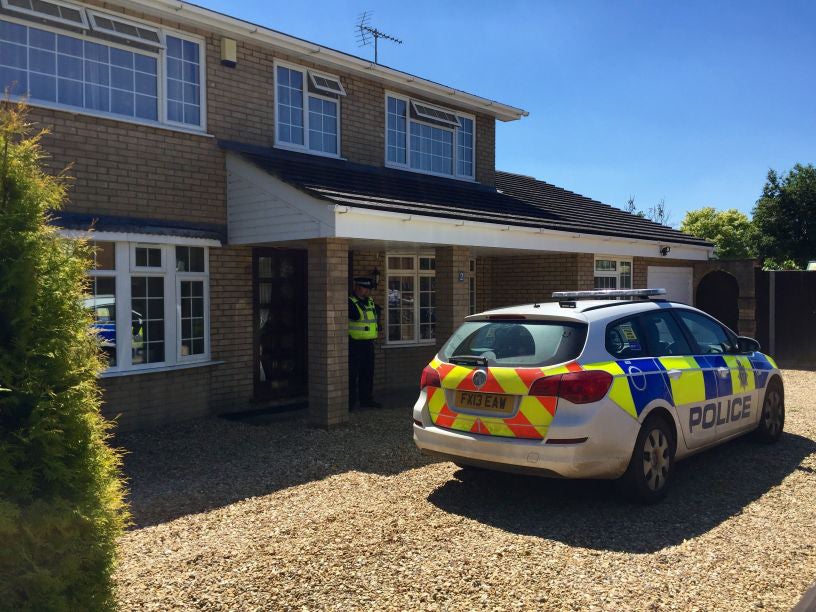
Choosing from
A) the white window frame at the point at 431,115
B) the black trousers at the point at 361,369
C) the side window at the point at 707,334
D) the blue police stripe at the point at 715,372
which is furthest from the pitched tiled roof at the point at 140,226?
the blue police stripe at the point at 715,372

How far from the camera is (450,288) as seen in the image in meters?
10.0

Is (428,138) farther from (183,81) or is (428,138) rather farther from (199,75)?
(183,81)

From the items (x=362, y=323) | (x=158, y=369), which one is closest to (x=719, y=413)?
(x=362, y=323)

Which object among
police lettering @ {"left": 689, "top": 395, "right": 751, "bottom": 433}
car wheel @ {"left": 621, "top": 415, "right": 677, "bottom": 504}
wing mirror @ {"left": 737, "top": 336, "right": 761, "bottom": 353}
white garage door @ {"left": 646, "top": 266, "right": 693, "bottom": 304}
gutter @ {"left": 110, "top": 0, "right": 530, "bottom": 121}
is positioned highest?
gutter @ {"left": 110, "top": 0, "right": 530, "bottom": 121}

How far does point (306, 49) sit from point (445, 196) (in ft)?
9.93

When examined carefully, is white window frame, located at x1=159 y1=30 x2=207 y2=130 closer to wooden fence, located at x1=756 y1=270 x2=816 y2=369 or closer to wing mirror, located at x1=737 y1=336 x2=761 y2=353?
wing mirror, located at x1=737 y1=336 x2=761 y2=353

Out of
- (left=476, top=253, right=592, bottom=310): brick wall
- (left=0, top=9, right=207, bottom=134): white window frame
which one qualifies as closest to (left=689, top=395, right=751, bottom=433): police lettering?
(left=476, top=253, right=592, bottom=310): brick wall

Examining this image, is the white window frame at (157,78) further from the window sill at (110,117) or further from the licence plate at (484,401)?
the licence plate at (484,401)

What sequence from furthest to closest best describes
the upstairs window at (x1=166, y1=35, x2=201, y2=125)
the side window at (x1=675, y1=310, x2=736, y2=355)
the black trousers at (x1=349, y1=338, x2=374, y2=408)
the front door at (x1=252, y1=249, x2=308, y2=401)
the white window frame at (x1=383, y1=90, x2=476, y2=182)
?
the white window frame at (x1=383, y1=90, x2=476, y2=182) < the front door at (x1=252, y1=249, x2=308, y2=401) < the black trousers at (x1=349, y1=338, x2=374, y2=408) < the upstairs window at (x1=166, y1=35, x2=201, y2=125) < the side window at (x1=675, y1=310, x2=736, y2=355)

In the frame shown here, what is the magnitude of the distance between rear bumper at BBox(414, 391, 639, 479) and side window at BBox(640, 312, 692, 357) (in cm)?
96

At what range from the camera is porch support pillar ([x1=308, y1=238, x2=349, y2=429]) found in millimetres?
8203

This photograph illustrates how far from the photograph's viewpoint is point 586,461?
505 centimetres

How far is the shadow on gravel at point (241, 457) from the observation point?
582 cm

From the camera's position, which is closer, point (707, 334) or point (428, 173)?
point (707, 334)
